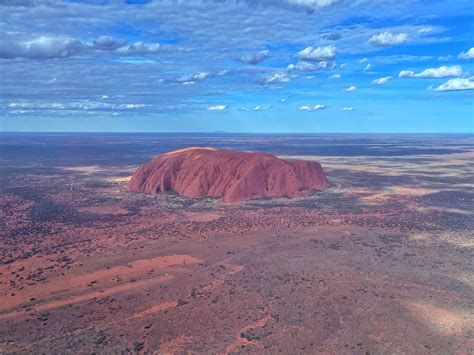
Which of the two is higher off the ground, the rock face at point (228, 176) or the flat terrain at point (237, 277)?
the rock face at point (228, 176)

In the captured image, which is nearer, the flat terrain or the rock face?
the flat terrain

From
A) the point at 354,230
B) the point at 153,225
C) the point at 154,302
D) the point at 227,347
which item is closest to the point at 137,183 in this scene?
the point at 153,225

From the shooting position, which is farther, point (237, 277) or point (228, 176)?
point (228, 176)

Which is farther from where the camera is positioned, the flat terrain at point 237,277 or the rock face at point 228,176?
the rock face at point 228,176

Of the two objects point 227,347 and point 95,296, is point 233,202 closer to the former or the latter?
point 95,296

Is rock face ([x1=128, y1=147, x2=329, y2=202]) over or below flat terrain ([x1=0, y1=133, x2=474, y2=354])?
over
